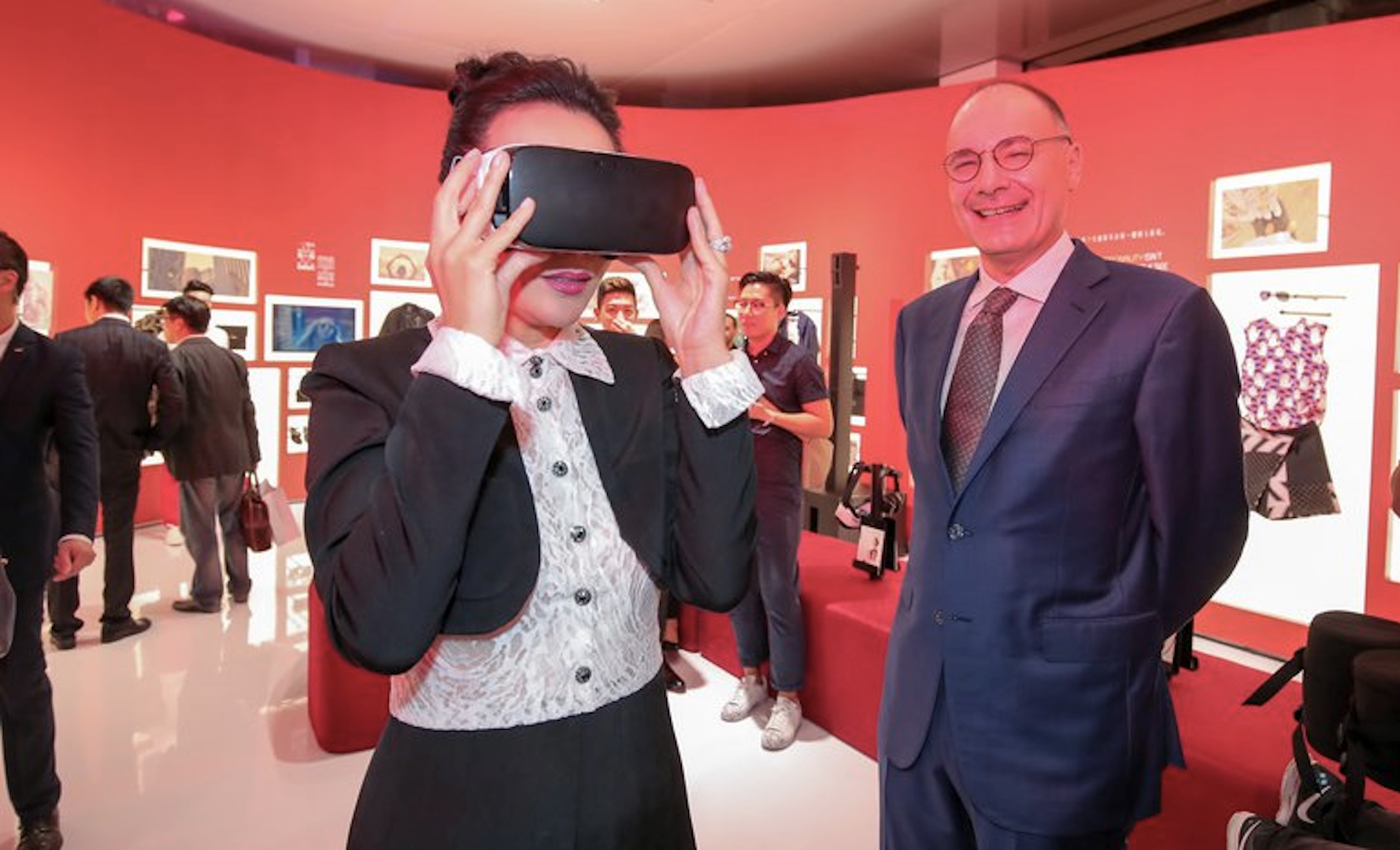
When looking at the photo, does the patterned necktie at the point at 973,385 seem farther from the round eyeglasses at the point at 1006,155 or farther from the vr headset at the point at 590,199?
the vr headset at the point at 590,199

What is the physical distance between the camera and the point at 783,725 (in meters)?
3.80

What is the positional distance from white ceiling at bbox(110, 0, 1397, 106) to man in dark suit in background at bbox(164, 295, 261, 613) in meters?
3.87

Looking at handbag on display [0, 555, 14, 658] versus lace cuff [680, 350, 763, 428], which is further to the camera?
handbag on display [0, 555, 14, 658]

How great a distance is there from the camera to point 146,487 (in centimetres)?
809

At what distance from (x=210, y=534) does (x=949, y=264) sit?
588 cm

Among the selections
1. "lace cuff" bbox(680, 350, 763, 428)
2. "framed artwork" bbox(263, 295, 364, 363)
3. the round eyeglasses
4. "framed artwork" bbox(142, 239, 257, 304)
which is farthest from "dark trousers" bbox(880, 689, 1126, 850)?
"framed artwork" bbox(142, 239, 257, 304)

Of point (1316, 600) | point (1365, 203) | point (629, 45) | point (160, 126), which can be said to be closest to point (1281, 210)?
point (1365, 203)

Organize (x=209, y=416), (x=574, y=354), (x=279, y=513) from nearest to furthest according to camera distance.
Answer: (x=574, y=354) → (x=279, y=513) → (x=209, y=416)

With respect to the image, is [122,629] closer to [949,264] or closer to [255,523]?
[255,523]

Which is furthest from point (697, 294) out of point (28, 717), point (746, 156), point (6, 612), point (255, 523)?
point (746, 156)

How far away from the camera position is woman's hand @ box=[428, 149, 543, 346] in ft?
2.85

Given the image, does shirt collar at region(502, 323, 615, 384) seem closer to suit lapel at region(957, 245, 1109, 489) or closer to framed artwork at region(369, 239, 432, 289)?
suit lapel at region(957, 245, 1109, 489)

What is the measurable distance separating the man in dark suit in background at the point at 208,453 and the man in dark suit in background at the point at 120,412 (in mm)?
215

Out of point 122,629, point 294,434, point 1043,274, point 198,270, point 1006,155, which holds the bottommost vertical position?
point 122,629
